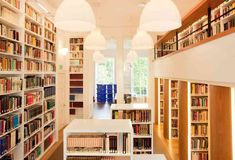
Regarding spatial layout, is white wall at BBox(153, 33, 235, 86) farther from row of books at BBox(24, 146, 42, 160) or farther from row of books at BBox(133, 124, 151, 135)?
row of books at BBox(24, 146, 42, 160)

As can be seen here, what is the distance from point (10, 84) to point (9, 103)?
0.35 meters

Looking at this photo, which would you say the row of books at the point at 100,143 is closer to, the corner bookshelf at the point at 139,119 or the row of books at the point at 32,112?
the row of books at the point at 32,112

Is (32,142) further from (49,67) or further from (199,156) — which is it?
(199,156)

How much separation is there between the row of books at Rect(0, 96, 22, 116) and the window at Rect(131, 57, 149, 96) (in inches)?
322

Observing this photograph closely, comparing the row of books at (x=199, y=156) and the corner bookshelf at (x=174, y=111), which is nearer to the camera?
the row of books at (x=199, y=156)

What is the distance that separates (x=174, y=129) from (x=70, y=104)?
5025mm

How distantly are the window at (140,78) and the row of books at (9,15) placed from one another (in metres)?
8.16

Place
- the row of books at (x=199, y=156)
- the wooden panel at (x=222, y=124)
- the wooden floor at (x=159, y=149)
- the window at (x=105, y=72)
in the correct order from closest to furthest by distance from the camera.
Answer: the wooden panel at (x=222, y=124) < the row of books at (x=199, y=156) < the wooden floor at (x=159, y=149) < the window at (x=105, y=72)

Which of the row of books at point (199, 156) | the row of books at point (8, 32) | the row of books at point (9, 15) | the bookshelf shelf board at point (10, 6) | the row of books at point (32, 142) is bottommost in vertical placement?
the row of books at point (199, 156)

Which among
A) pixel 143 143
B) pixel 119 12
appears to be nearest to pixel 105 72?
pixel 119 12

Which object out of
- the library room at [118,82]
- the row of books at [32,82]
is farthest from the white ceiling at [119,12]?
the row of books at [32,82]

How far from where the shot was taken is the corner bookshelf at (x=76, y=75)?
11.3m

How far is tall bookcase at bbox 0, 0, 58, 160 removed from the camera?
4504mm

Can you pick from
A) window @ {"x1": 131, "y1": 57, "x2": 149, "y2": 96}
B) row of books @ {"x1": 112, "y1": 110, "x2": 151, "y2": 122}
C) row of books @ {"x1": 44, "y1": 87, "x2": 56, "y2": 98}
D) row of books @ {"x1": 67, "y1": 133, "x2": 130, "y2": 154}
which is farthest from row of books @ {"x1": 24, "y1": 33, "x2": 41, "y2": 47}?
window @ {"x1": 131, "y1": 57, "x2": 149, "y2": 96}
